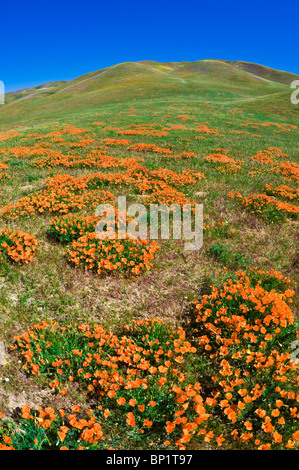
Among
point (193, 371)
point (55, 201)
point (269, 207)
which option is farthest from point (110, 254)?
point (269, 207)

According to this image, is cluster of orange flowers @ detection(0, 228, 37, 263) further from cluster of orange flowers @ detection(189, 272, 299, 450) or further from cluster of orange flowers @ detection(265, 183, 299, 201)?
cluster of orange flowers @ detection(265, 183, 299, 201)

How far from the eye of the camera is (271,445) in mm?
3434

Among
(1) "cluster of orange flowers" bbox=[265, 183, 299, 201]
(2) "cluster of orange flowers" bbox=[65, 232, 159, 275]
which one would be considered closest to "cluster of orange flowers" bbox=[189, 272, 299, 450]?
(2) "cluster of orange flowers" bbox=[65, 232, 159, 275]

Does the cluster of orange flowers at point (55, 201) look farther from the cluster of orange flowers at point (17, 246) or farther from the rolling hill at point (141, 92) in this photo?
the rolling hill at point (141, 92)

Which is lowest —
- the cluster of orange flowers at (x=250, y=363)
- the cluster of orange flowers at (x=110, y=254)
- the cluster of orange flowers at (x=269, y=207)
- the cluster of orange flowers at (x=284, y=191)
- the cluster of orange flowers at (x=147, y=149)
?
the cluster of orange flowers at (x=250, y=363)

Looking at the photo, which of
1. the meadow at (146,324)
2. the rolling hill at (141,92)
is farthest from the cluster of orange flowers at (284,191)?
the rolling hill at (141,92)

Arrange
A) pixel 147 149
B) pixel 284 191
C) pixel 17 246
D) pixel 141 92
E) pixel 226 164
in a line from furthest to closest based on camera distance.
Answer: pixel 141 92 < pixel 147 149 < pixel 226 164 < pixel 284 191 < pixel 17 246

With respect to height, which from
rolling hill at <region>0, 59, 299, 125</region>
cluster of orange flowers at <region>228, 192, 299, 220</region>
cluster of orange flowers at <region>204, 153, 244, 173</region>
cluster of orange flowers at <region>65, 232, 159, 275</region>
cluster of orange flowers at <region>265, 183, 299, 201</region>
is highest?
rolling hill at <region>0, 59, 299, 125</region>

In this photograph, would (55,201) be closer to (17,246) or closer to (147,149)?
(17,246)

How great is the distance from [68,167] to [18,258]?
27.0 ft

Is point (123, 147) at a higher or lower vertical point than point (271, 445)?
higher

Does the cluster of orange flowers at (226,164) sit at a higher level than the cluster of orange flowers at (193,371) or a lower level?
higher
